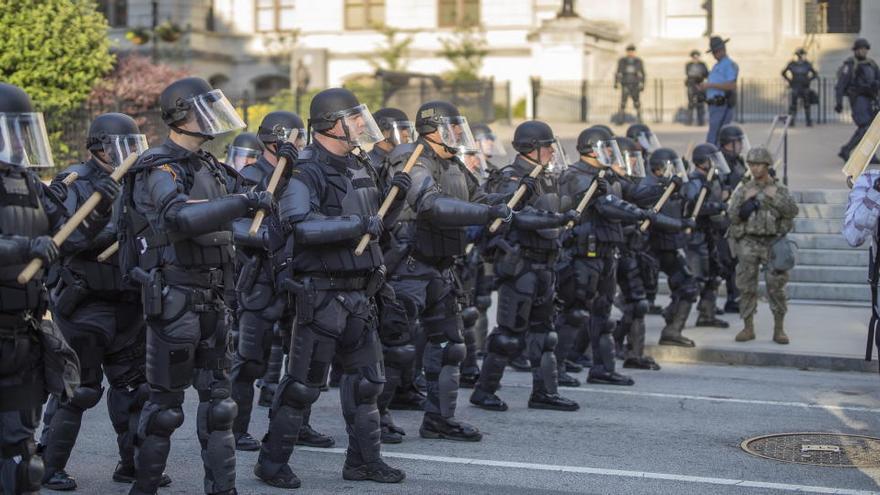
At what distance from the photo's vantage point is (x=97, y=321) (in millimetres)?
7625

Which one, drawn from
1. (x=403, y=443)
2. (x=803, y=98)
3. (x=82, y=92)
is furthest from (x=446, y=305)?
(x=803, y=98)

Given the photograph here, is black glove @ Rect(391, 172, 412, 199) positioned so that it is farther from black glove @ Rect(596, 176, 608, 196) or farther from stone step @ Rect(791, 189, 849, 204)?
stone step @ Rect(791, 189, 849, 204)

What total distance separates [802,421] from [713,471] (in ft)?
6.08

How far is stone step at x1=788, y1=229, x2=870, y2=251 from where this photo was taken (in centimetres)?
1725

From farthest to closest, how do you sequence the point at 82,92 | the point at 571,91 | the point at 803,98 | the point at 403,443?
the point at 571,91, the point at 803,98, the point at 82,92, the point at 403,443

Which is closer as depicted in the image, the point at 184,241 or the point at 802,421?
the point at 184,241

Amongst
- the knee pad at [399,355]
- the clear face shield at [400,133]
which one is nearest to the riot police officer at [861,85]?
the clear face shield at [400,133]

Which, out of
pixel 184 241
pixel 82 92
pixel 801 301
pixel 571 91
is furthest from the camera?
pixel 571 91

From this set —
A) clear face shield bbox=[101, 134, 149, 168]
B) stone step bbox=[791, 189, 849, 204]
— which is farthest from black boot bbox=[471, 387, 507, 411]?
stone step bbox=[791, 189, 849, 204]

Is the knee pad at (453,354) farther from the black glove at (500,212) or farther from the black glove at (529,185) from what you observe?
the black glove at (529,185)

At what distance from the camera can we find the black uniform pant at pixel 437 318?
29.5 feet

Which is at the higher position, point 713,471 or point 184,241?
point 184,241

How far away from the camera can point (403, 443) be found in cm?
893

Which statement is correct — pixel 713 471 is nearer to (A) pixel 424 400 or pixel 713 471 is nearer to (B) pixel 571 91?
(A) pixel 424 400
